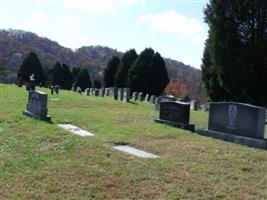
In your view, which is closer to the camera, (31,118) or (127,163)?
(127,163)

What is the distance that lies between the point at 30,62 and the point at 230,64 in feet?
150

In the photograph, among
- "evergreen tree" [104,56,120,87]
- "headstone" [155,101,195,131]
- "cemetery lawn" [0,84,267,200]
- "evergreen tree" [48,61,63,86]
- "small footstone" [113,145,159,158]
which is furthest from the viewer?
"evergreen tree" [48,61,63,86]

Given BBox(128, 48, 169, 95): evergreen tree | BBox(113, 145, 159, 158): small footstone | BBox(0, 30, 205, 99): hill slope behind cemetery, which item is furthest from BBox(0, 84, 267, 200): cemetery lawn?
BBox(0, 30, 205, 99): hill slope behind cemetery

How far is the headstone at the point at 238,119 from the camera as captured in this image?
512 inches

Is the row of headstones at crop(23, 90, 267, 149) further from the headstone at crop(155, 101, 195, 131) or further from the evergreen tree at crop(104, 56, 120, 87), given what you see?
the evergreen tree at crop(104, 56, 120, 87)

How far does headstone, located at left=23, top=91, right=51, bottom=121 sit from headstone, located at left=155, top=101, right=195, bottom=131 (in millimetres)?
3732

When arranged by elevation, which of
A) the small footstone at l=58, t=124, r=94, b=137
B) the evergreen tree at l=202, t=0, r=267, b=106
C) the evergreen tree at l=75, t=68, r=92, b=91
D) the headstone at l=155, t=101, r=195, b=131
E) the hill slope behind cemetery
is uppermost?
the hill slope behind cemetery

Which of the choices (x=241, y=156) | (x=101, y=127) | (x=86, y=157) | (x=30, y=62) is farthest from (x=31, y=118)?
(x=30, y=62)

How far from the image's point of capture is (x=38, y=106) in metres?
16.5

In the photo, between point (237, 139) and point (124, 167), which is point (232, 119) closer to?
point (237, 139)

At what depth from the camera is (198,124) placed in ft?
55.8

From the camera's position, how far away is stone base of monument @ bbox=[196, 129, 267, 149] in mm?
12289

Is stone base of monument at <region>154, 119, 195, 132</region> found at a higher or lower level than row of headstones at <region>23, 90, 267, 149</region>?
lower

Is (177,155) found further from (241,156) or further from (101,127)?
(101,127)
